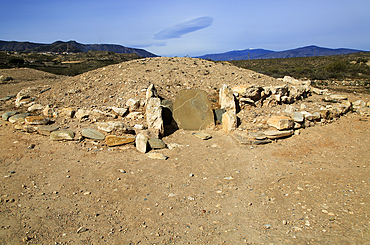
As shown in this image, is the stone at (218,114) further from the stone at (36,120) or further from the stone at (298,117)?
the stone at (36,120)

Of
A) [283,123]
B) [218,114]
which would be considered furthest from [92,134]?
[283,123]

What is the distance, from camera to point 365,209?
10.5ft

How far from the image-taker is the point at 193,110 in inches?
281

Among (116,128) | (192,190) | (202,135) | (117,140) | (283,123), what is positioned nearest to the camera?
(192,190)

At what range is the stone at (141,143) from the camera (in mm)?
5289

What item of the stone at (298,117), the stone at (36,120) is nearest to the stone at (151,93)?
the stone at (36,120)

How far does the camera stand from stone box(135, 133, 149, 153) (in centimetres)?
529

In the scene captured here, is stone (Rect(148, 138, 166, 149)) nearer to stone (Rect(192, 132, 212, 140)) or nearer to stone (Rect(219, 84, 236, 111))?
stone (Rect(192, 132, 212, 140))

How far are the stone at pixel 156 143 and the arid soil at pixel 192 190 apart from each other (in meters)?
0.16

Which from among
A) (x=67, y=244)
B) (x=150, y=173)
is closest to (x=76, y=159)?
(x=150, y=173)

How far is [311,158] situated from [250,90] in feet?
11.2

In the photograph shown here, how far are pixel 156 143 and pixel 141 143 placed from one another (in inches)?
17.1

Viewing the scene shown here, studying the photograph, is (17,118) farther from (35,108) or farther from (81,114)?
(81,114)

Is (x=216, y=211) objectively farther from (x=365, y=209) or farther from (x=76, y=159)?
(x=76, y=159)
